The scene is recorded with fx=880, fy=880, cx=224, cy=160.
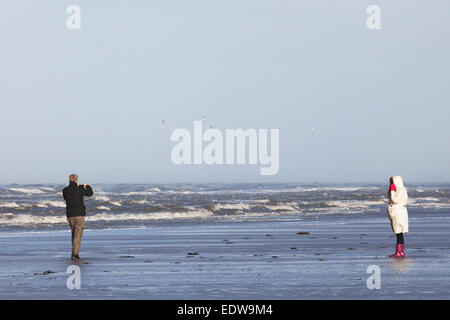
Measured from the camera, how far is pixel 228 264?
17219 millimetres

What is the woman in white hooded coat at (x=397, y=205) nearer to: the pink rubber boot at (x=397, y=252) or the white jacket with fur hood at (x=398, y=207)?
the white jacket with fur hood at (x=398, y=207)

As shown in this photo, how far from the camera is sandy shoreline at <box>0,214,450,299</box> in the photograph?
43.0ft

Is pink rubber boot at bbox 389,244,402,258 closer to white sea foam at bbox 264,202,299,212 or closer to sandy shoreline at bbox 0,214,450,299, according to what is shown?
sandy shoreline at bbox 0,214,450,299
